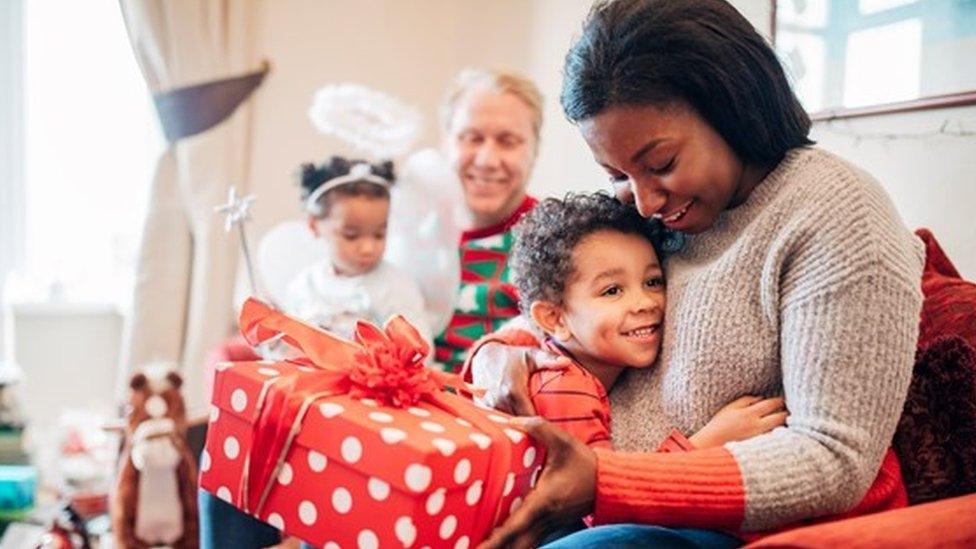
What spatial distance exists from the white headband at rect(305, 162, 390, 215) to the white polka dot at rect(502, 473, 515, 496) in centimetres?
130

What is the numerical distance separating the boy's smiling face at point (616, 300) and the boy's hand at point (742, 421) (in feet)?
0.48

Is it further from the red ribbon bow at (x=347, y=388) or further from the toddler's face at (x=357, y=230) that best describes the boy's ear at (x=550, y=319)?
the toddler's face at (x=357, y=230)

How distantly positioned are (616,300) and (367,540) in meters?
0.47

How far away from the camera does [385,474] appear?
95cm

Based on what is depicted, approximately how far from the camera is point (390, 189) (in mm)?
2256

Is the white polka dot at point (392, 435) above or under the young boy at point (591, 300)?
under

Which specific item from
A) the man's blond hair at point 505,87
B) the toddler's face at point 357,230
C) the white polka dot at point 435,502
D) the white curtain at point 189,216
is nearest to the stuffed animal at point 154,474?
the toddler's face at point 357,230

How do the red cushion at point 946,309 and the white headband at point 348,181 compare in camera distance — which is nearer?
the red cushion at point 946,309

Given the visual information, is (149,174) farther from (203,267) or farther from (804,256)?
(804,256)

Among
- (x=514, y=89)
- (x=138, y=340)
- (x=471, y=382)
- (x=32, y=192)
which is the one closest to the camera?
(x=471, y=382)

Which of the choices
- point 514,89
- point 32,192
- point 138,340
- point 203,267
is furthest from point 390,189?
point 32,192

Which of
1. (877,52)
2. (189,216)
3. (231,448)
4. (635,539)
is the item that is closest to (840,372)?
(635,539)

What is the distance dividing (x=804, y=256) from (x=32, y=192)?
113 inches

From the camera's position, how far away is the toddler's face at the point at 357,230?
2145 millimetres
